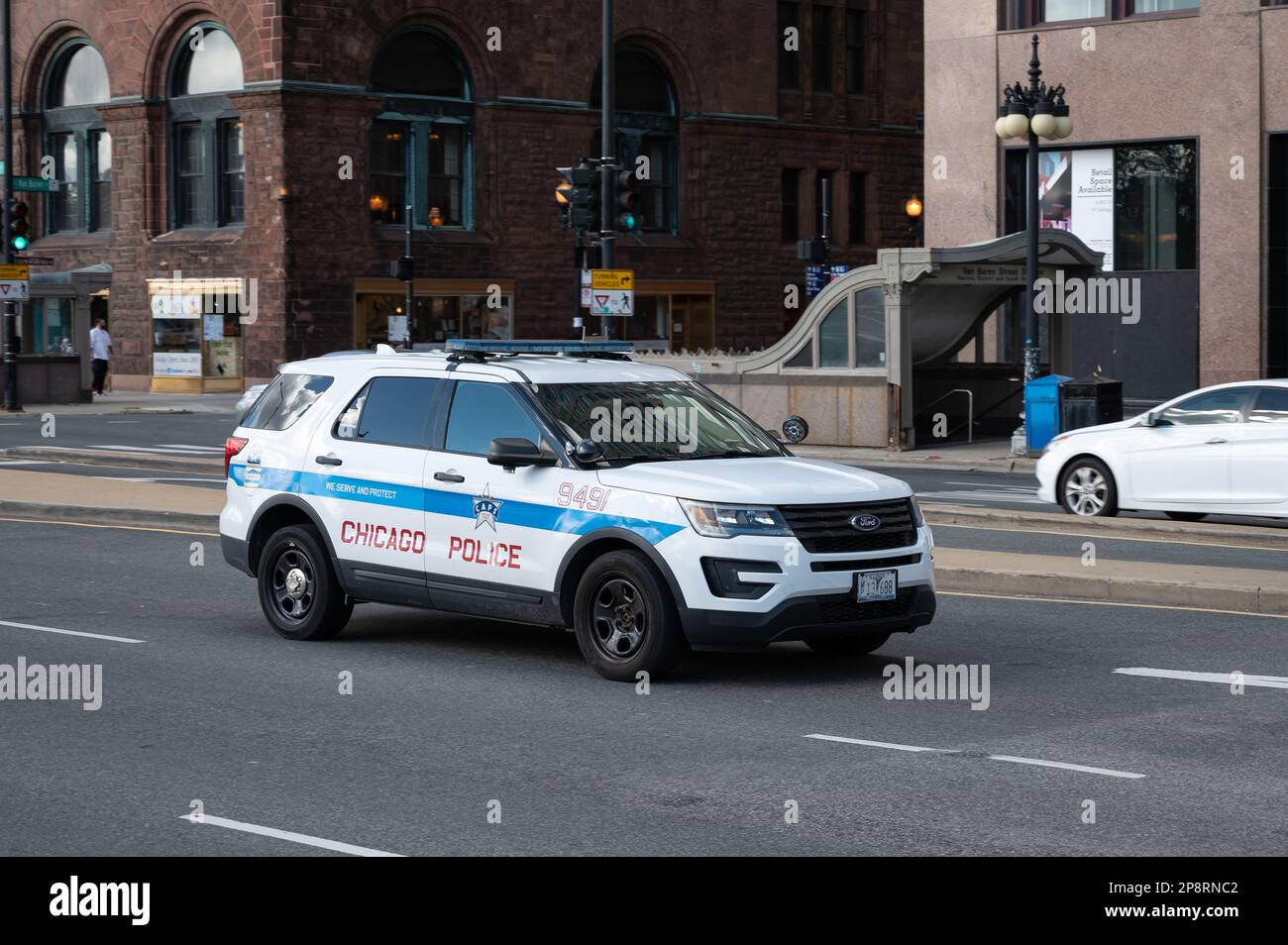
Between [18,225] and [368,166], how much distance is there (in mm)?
10718

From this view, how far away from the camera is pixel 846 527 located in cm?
1058

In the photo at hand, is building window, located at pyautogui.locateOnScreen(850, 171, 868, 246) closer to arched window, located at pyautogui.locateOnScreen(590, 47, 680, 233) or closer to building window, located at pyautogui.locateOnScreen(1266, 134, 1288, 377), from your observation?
arched window, located at pyautogui.locateOnScreen(590, 47, 680, 233)

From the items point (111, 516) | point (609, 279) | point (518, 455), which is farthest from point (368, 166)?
point (518, 455)

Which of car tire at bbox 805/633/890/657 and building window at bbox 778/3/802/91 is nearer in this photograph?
car tire at bbox 805/633/890/657

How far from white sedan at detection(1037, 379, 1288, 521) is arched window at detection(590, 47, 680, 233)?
35688mm

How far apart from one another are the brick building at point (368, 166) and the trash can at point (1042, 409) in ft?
77.9

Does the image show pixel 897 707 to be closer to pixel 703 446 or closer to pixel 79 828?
pixel 703 446

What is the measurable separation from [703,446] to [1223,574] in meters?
4.88

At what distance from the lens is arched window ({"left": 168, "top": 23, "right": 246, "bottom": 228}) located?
49375 mm

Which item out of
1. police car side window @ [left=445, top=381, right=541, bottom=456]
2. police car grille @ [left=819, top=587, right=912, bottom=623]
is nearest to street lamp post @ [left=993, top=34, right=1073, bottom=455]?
police car side window @ [left=445, top=381, right=541, bottom=456]

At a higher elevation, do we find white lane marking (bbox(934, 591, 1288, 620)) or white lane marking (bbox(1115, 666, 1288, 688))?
white lane marking (bbox(934, 591, 1288, 620))

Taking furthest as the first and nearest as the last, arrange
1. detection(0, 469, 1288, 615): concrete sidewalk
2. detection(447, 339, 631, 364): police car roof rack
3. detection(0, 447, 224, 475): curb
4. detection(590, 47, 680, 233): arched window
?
detection(590, 47, 680, 233): arched window → detection(0, 447, 224, 475): curb → detection(0, 469, 1288, 615): concrete sidewalk → detection(447, 339, 631, 364): police car roof rack

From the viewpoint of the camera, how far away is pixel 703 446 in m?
11.5
